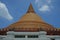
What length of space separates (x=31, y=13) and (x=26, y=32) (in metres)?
17.7

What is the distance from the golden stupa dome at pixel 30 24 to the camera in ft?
202

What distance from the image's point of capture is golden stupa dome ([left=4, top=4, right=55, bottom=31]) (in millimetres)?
61469

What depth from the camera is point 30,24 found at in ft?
216

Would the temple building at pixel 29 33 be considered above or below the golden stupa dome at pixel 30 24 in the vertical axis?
below

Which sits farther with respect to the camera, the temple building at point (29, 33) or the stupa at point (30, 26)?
the stupa at point (30, 26)

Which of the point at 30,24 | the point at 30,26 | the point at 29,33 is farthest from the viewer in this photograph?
the point at 30,24

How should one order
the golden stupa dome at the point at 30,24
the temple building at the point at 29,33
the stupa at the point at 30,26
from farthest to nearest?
the golden stupa dome at the point at 30,24 < the stupa at the point at 30,26 < the temple building at the point at 29,33

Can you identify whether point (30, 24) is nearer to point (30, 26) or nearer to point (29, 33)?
point (30, 26)

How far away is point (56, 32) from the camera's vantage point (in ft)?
Answer: 193

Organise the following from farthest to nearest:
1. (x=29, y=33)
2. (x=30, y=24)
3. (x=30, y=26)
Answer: (x=30, y=24) → (x=30, y=26) → (x=29, y=33)

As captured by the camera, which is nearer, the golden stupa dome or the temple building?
the temple building

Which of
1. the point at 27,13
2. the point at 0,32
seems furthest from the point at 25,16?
the point at 0,32

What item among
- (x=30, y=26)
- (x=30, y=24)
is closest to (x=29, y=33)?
(x=30, y=26)

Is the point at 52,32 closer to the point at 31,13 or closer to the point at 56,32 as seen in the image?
the point at 56,32
